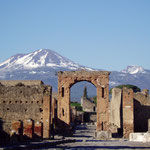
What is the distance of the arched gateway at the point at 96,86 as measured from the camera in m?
50.0

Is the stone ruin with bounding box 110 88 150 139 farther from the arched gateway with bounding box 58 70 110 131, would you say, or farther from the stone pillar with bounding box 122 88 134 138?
the arched gateway with bounding box 58 70 110 131

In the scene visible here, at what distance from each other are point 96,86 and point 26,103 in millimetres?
11938

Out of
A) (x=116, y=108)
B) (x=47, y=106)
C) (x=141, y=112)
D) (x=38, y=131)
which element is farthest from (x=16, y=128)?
(x=116, y=108)

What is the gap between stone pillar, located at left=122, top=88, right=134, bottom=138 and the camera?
1677 inches

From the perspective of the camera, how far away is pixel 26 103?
39750mm

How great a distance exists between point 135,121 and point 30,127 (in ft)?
57.4

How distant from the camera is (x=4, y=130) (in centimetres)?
2961

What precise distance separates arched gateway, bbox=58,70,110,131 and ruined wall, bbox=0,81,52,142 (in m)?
10.7

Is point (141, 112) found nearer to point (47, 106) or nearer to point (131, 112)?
point (131, 112)

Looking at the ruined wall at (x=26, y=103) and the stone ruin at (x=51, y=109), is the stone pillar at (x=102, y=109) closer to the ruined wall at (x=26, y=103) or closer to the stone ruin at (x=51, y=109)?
the stone ruin at (x=51, y=109)

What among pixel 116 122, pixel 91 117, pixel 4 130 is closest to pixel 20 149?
pixel 4 130

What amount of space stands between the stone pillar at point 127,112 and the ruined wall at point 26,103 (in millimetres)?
6651

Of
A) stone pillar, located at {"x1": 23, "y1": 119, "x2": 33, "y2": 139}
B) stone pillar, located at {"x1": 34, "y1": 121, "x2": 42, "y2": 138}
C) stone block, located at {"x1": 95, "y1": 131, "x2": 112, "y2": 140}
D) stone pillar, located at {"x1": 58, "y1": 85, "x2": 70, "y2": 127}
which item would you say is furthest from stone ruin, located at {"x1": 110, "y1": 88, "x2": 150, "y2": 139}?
stone pillar, located at {"x1": 23, "y1": 119, "x2": 33, "y2": 139}

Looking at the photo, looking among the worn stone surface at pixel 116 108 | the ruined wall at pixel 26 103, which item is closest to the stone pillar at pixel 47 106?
the ruined wall at pixel 26 103
